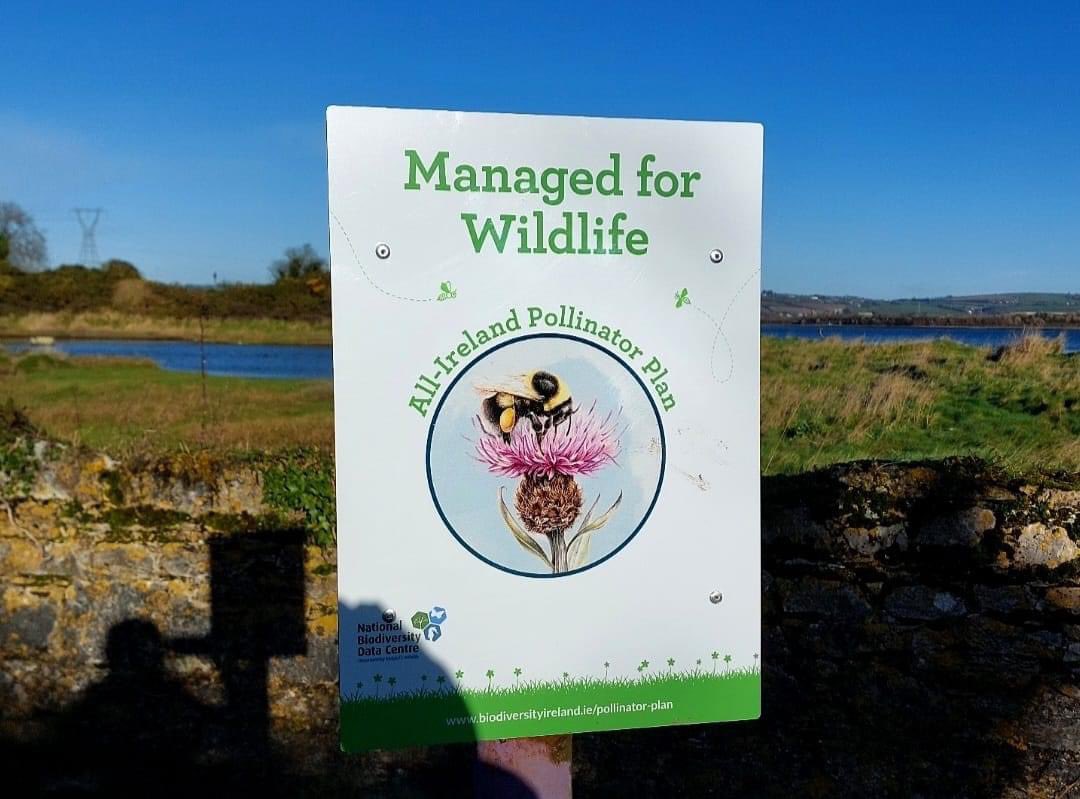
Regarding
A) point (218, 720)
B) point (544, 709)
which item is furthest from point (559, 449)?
point (218, 720)

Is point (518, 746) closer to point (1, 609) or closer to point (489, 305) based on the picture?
point (489, 305)

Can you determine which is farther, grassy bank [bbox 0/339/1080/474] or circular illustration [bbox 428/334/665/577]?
grassy bank [bbox 0/339/1080/474]

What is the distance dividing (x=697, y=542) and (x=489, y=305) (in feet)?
2.73

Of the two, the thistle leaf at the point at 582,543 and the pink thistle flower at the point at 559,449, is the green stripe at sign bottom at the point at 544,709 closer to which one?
the thistle leaf at the point at 582,543

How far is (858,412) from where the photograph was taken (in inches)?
213

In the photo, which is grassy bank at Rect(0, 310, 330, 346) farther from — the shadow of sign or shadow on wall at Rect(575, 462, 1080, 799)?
shadow on wall at Rect(575, 462, 1080, 799)

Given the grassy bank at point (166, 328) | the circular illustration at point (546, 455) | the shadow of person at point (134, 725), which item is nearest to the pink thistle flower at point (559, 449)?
the circular illustration at point (546, 455)

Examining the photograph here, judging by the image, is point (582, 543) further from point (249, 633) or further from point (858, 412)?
point (858, 412)

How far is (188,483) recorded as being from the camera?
4.22 metres

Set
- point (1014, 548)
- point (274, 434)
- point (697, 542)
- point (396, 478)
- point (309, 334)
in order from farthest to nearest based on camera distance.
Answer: point (309, 334) < point (274, 434) < point (1014, 548) < point (697, 542) < point (396, 478)

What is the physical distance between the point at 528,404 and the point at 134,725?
2.93m

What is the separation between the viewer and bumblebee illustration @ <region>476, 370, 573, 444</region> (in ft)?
7.58

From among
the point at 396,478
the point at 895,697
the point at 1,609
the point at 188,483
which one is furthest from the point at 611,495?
the point at 1,609

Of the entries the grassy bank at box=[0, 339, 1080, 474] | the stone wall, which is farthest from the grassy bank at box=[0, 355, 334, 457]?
the stone wall
